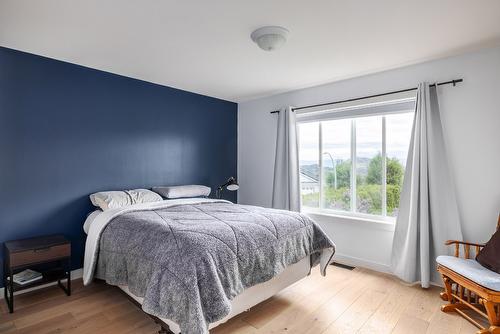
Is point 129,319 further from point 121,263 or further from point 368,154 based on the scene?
point 368,154

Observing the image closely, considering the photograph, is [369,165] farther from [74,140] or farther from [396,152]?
[74,140]

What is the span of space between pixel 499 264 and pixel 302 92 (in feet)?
9.43

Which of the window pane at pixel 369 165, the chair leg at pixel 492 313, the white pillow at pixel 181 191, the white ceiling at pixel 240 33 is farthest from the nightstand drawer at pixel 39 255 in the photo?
the chair leg at pixel 492 313

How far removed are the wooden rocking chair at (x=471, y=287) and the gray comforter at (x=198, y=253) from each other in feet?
3.30

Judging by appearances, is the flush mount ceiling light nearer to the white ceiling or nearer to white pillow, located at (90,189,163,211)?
the white ceiling

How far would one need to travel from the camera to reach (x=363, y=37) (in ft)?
7.79

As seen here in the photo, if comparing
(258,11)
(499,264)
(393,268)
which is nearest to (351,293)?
(393,268)

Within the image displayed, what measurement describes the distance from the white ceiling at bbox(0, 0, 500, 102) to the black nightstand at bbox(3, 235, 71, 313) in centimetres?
181

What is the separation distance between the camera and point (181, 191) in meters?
3.67

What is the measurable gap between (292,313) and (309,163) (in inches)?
88.6

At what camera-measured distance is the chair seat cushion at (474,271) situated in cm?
193

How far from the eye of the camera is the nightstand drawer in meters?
2.31

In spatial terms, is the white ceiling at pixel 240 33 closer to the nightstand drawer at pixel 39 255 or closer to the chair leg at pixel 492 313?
the nightstand drawer at pixel 39 255

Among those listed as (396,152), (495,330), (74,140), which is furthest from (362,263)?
(74,140)
